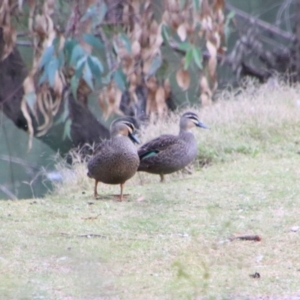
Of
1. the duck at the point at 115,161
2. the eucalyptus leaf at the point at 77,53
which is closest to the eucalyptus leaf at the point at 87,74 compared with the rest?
the eucalyptus leaf at the point at 77,53

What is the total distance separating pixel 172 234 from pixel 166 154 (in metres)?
2.97

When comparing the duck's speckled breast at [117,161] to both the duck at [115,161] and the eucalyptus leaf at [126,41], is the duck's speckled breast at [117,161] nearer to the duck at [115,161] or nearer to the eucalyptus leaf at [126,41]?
the duck at [115,161]

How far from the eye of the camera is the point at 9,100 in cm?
1354

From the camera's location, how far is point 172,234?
7129 millimetres

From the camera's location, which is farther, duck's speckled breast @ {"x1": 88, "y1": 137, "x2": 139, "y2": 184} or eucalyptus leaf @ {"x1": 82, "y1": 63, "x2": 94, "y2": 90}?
eucalyptus leaf @ {"x1": 82, "y1": 63, "x2": 94, "y2": 90}

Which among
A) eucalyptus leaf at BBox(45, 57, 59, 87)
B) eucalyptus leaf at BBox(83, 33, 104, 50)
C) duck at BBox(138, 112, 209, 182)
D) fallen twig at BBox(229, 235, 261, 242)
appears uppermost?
eucalyptus leaf at BBox(83, 33, 104, 50)

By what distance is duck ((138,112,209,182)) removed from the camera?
9992 mm

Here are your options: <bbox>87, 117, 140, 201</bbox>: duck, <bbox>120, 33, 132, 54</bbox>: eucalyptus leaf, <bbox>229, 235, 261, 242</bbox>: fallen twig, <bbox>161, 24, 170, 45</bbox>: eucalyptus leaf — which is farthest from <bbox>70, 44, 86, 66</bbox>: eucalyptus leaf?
<bbox>229, 235, 261, 242</bbox>: fallen twig

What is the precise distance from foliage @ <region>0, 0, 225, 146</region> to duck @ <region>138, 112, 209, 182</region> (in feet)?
2.10

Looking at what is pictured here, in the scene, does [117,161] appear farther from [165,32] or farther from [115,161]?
[165,32]

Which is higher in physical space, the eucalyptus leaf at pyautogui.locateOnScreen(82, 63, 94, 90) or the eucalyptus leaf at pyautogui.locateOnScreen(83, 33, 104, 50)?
the eucalyptus leaf at pyautogui.locateOnScreen(83, 33, 104, 50)

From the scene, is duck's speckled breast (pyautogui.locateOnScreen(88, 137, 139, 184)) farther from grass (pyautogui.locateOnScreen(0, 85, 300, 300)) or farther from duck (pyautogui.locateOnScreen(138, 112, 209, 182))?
duck (pyautogui.locateOnScreen(138, 112, 209, 182))

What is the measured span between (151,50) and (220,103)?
3.26m

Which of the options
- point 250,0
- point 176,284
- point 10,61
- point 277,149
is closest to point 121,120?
point 277,149
